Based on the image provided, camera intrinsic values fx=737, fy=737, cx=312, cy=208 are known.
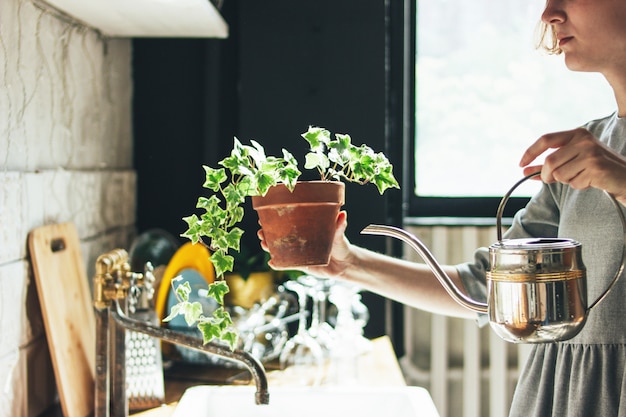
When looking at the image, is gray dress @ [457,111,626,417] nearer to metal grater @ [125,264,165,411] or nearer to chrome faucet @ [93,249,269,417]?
chrome faucet @ [93,249,269,417]

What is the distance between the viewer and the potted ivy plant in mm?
1023

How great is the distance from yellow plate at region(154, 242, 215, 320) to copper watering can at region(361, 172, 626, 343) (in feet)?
2.95

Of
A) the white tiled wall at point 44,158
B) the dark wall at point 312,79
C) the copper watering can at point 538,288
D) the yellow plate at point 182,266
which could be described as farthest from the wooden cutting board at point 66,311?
the copper watering can at point 538,288

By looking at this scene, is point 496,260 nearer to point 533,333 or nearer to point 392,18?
point 533,333

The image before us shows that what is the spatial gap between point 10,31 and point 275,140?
0.81 meters

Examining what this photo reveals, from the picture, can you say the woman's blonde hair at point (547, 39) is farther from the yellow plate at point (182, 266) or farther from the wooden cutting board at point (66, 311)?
the wooden cutting board at point (66, 311)

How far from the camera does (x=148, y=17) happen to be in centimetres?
164

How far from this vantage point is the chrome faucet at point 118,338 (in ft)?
3.76

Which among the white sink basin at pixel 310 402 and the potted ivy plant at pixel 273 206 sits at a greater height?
the potted ivy plant at pixel 273 206

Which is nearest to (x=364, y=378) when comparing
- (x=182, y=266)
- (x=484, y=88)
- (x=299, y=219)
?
(x=182, y=266)

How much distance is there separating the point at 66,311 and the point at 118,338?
0.19 meters

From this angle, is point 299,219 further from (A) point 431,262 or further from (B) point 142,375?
(B) point 142,375

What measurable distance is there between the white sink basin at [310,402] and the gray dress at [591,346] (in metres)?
0.22

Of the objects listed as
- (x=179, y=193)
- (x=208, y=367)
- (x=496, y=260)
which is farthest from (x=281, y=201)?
(x=179, y=193)
